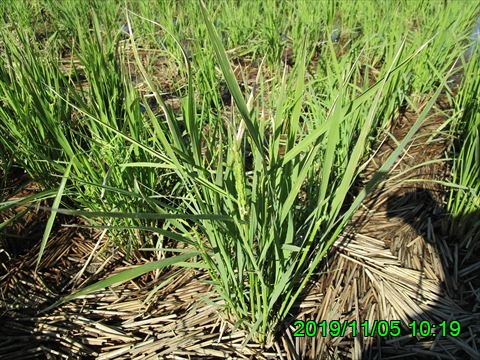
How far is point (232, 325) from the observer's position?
963 mm

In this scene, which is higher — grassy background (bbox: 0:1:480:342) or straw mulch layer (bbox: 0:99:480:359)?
grassy background (bbox: 0:1:480:342)

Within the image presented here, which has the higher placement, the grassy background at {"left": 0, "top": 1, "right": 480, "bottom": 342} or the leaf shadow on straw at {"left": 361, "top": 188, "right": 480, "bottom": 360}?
the grassy background at {"left": 0, "top": 1, "right": 480, "bottom": 342}

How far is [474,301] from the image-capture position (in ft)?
3.44

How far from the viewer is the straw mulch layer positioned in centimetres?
93

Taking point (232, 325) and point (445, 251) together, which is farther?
point (445, 251)

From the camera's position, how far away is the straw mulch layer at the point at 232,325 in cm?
93

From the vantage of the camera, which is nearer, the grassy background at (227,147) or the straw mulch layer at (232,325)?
the grassy background at (227,147)

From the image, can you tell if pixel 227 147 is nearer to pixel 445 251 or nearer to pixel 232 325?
pixel 232 325

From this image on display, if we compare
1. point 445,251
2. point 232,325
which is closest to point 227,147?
point 232,325

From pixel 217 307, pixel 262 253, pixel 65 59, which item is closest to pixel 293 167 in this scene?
pixel 262 253

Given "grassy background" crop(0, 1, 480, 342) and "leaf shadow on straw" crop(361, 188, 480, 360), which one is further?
"leaf shadow on straw" crop(361, 188, 480, 360)

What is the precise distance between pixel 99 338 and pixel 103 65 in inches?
34.1

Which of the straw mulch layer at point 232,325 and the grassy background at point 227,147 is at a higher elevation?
the grassy background at point 227,147

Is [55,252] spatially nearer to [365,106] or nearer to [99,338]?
[99,338]
